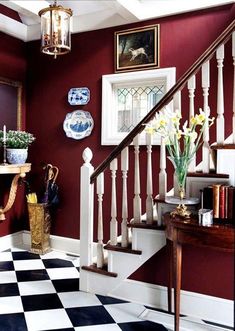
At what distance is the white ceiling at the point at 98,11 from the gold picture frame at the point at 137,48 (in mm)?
132

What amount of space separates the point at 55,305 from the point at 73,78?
2.61 metres

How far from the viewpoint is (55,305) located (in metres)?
2.69

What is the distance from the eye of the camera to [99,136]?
3.93 meters

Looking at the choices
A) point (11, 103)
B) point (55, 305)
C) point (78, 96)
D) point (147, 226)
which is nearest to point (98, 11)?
point (78, 96)

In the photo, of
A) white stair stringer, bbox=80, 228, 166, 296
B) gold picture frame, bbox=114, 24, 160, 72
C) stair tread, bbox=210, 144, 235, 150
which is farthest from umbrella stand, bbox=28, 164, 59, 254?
stair tread, bbox=210, 144, 235, 150

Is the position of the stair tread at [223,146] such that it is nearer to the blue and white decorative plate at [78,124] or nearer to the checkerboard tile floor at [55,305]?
the checkerboard tile floor at [55,305]

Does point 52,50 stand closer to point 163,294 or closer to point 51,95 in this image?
point 51,95

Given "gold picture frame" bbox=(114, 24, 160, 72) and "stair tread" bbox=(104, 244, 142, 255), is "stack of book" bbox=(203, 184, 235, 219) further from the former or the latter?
"gold picture frame" bbox=(114, 24, 160, 72)

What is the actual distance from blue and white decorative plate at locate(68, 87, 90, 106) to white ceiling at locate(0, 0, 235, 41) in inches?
27.6

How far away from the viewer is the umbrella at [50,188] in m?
4.05

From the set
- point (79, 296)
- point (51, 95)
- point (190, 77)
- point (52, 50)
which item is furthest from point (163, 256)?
point (51, 95)

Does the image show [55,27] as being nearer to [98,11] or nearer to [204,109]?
[98,11]

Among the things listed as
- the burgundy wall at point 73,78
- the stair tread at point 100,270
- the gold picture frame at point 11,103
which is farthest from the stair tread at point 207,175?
the gold picture frame at point 11,103

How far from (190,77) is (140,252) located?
1.40 meters
